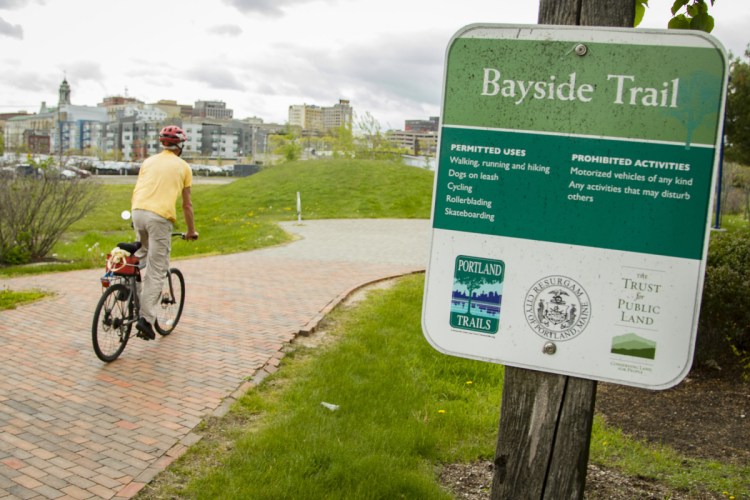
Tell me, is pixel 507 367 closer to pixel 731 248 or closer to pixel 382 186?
pixel 731 248

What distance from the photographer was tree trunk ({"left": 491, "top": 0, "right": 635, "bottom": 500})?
87.7 inches

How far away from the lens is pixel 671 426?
5.19 meters

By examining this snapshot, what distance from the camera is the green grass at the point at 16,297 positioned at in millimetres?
8742

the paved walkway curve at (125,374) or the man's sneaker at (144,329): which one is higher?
the man's sneaker at (144,329)

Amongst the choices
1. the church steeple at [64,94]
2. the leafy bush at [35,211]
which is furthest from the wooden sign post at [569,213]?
the church steeple at [64,94]

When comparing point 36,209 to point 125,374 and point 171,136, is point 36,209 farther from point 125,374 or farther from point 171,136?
point 125,374

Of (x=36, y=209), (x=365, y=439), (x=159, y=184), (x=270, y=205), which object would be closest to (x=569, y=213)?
(x=365, y=439)

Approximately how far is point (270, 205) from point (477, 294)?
2796 centimetres

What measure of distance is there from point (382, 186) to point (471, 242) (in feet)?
102

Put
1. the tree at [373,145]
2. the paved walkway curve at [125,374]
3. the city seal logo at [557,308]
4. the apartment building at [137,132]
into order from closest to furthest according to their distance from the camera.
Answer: the city seal logo at [557,308] → the paved walkway curve at [125,374] → the tree at [373,145] → the apartment building at [137,132]

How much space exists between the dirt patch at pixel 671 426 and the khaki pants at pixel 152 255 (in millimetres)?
3539

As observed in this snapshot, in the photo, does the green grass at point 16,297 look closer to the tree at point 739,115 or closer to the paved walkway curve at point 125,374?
the paved walkway curve at point 125,374

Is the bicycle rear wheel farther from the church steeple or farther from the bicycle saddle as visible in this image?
the church steeple

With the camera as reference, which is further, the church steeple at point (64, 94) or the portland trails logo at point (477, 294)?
the church steeple at point (64, 94)
